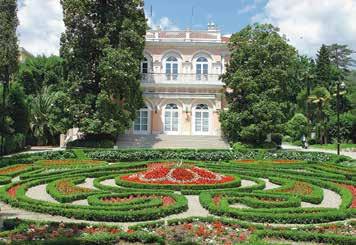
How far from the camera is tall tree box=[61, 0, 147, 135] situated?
3079 cm

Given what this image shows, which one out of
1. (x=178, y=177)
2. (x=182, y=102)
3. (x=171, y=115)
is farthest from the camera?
(x=171, y=115)

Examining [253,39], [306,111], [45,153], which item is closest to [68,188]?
[45,153]

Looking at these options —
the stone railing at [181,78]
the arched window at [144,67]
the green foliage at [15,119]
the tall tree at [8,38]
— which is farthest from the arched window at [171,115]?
the tall tree at [8,38]

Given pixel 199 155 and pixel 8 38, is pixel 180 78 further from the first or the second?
pixel 8 38

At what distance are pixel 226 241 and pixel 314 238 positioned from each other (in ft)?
5.35

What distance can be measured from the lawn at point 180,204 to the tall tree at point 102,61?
30.2ft

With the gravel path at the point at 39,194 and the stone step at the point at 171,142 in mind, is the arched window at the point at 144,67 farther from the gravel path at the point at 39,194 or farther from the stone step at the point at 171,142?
the gravel path at the point at 39,194

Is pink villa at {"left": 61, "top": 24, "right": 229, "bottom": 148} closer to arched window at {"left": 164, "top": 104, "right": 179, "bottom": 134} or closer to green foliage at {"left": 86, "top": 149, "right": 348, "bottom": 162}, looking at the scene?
arched window at {"left": 164, "top": 104, "right": 179, "bottom": 134}

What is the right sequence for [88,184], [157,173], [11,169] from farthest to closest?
[11,169]
[88,184]
[157,173]

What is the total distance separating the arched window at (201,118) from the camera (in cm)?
3806

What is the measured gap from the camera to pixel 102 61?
3098 cm

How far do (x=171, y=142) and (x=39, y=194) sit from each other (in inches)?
829

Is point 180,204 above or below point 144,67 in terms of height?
below

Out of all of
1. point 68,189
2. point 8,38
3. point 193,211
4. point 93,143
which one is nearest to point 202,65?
point 93,143
